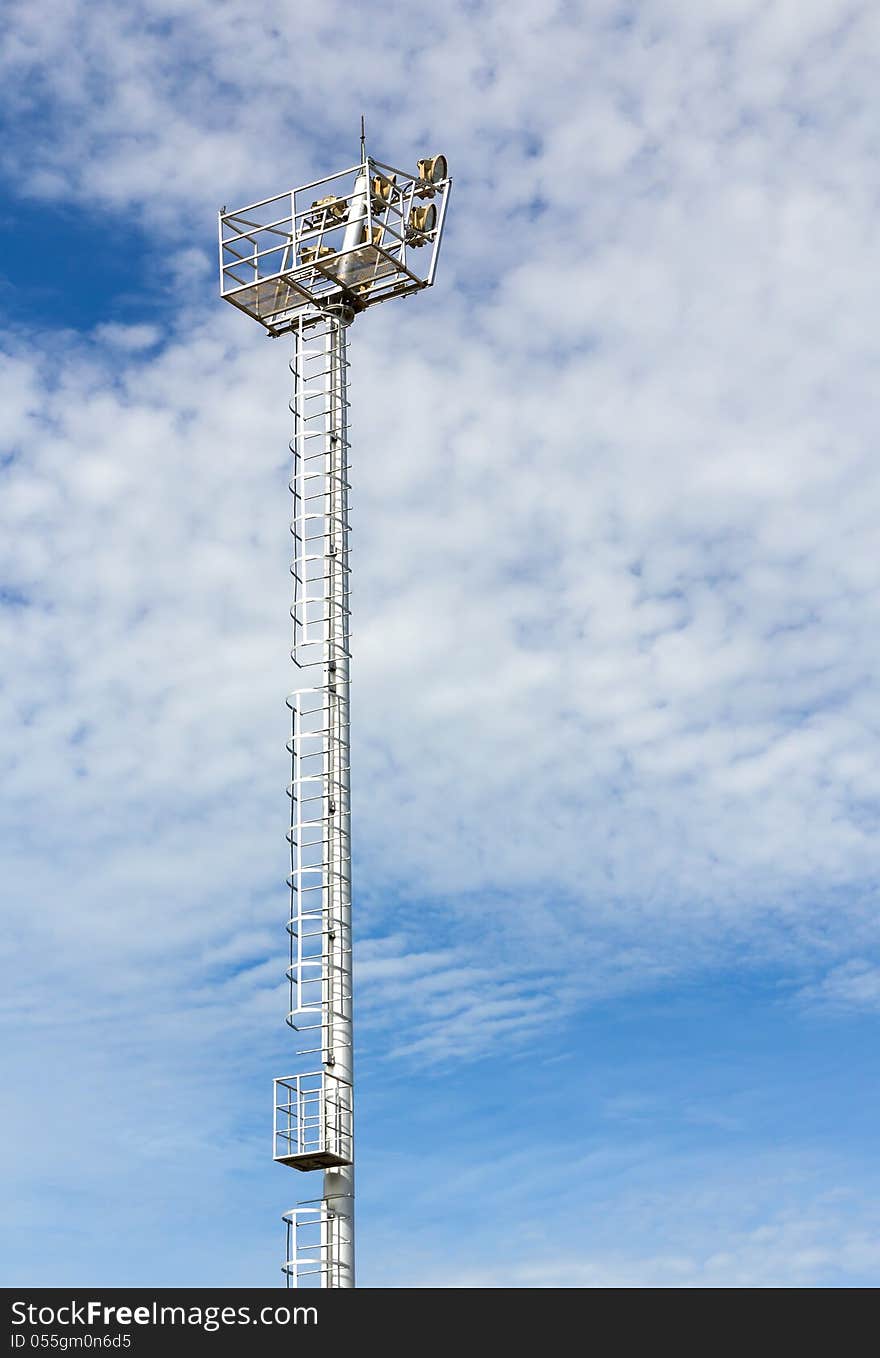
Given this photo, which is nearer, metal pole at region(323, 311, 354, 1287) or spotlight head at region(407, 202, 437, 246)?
metal pole at region(323, 311, 354, 1287)

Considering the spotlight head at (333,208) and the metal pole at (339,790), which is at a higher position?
the spotlight head at (333,208)

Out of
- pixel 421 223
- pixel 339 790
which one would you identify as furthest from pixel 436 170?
pixel 339 790

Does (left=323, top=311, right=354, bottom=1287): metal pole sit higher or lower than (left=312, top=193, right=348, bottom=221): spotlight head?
lower

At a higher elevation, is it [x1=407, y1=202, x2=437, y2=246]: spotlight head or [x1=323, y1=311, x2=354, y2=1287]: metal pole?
[x1=407, y1=202, x2=437, y2=246]: spotlight head

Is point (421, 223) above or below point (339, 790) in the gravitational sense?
above

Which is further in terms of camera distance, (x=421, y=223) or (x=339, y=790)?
(x=421, y=223)

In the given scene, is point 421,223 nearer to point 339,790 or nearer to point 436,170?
point 436,170

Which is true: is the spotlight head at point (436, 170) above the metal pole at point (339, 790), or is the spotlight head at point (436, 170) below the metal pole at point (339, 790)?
above

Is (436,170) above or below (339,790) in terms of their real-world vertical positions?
above

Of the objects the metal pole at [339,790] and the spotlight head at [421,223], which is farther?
the spotlight head at [421,223]

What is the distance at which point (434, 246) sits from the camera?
167ft
